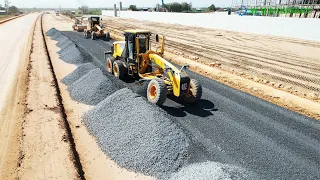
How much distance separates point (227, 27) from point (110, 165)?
32.1 meters

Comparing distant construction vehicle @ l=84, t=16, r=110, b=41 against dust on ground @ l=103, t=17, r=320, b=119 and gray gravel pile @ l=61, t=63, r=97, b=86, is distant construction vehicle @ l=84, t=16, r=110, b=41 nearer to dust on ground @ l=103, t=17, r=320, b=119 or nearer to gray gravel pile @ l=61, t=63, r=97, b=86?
dust on ground @ l=103, t=17, r=320, b=119

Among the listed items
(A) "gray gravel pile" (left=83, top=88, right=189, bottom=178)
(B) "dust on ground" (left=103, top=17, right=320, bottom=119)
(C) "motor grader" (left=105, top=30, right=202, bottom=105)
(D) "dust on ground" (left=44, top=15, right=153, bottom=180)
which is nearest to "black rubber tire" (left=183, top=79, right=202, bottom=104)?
(C) "motor grader" (left=105, top=30, right=202, bottom=105)

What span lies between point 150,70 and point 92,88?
2584 mm

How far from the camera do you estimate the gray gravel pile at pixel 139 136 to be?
253 inches

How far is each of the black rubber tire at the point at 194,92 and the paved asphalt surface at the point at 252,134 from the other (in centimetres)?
30

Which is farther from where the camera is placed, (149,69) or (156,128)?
(149,69)

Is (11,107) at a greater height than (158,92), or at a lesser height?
lesser

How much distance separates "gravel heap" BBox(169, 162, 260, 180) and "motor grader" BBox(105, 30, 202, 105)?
3.59m

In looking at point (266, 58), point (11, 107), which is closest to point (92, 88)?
point (11, 107)

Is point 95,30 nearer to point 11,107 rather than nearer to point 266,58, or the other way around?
point 266,58

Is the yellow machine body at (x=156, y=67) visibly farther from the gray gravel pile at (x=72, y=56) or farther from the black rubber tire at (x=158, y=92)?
the gray gravel pile at (x=72, y=56)

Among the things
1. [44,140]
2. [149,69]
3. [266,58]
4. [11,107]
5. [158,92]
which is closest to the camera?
[44,140]

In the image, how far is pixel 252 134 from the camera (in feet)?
25.7

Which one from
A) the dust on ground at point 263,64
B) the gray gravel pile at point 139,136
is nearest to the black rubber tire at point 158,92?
the gray gravel pile at point 139,136
